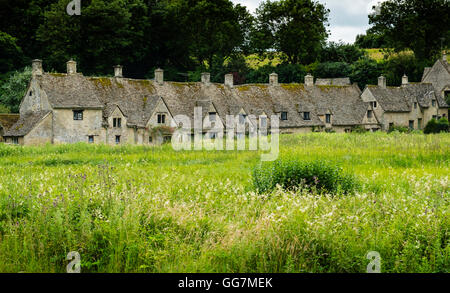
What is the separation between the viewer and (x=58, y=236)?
945cm

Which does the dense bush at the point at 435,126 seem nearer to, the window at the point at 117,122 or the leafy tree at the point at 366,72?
the leafy tree at the point at 366,72

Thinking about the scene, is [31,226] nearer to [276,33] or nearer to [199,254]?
[199,254]

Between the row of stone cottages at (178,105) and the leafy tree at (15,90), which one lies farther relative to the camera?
the leafy tree at (15,90)

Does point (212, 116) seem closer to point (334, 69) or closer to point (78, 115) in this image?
point (78, 115)

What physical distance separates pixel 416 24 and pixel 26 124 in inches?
2870

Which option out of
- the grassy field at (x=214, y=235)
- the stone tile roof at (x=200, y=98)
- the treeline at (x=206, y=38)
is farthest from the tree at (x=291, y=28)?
the grassy field at (x=214, y=235)

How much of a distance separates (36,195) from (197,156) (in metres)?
16.6

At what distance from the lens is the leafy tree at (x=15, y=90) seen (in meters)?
59.4

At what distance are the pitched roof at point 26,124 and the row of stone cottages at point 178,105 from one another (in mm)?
103

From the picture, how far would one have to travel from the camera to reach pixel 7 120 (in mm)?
51125

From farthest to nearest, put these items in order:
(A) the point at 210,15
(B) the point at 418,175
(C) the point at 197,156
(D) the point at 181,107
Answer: (A) the point at 210,15, (D) the point at 181,107, (C) the point at 197,156, (B) the point at 418,175

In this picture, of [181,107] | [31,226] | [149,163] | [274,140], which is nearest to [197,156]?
[149,163]
